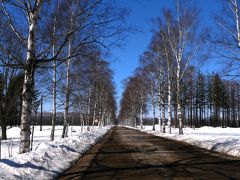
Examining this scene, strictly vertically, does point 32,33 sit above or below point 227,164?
above

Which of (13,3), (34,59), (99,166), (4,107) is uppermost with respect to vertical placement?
(13,3)

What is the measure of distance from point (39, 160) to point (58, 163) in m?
0.91

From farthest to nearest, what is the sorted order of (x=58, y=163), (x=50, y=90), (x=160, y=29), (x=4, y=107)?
1. (x=160, y=29)
2. (x=50, y=90)
3. (x=4, y=107)
4. (x=58, y=163)

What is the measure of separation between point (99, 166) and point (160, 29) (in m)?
26.2

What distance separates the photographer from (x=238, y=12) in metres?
20.3

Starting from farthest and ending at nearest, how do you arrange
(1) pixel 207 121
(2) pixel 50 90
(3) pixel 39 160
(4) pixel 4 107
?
(1) pixel 207 121 < (2) pixel 50 90 < (4) pixel 4 107 < (3) pixel 39 160

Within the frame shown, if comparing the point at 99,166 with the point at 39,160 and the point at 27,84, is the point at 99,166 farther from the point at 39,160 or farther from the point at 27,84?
the point at 27,84

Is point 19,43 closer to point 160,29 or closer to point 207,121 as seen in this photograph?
point 160,29

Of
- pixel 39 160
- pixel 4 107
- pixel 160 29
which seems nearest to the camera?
pixel 39 160

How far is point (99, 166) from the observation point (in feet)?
36.9

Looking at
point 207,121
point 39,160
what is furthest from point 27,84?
point 207,121

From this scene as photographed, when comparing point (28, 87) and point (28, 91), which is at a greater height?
point (28, 87)

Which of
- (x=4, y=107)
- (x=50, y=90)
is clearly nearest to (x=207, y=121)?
(x=50, y=90)

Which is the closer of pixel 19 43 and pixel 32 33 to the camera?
pixel 32 33
